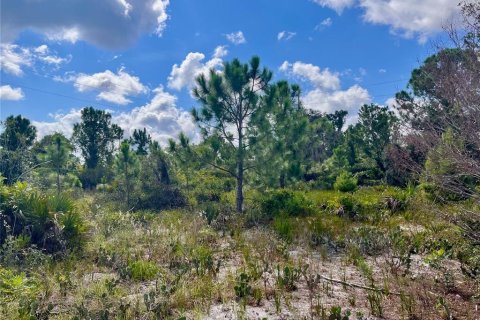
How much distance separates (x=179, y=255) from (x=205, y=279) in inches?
55.6

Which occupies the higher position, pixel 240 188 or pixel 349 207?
pixel 240 188

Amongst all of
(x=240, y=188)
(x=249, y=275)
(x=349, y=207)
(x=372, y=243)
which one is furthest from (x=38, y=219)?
(x=349, y=207)

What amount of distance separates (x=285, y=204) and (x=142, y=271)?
23.5ft

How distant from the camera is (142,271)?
5.23m

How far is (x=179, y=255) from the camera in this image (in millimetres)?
6121

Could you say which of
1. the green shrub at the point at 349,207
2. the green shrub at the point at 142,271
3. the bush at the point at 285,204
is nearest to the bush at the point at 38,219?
the green shrub at the point at 142,271

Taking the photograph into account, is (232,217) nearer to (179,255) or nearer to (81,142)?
(179,255)

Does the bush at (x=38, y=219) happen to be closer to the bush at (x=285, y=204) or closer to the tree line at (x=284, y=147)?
the tree line at (x=284, y=147)

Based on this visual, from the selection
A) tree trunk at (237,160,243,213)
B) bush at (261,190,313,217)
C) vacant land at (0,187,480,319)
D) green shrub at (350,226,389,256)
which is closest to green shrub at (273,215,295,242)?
vacant land at (0,187,480,319)

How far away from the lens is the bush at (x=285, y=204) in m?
11.2

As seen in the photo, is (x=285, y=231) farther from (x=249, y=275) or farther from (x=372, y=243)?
(x=249, y=275)

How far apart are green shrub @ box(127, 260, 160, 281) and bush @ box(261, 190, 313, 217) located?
631 centimetres

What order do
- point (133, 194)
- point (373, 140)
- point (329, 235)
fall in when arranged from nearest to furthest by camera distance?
point (329, 235) < point (133, 194) < point (373, 140)

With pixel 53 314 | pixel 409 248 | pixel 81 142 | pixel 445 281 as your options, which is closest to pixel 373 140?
A: pixel 409 248
